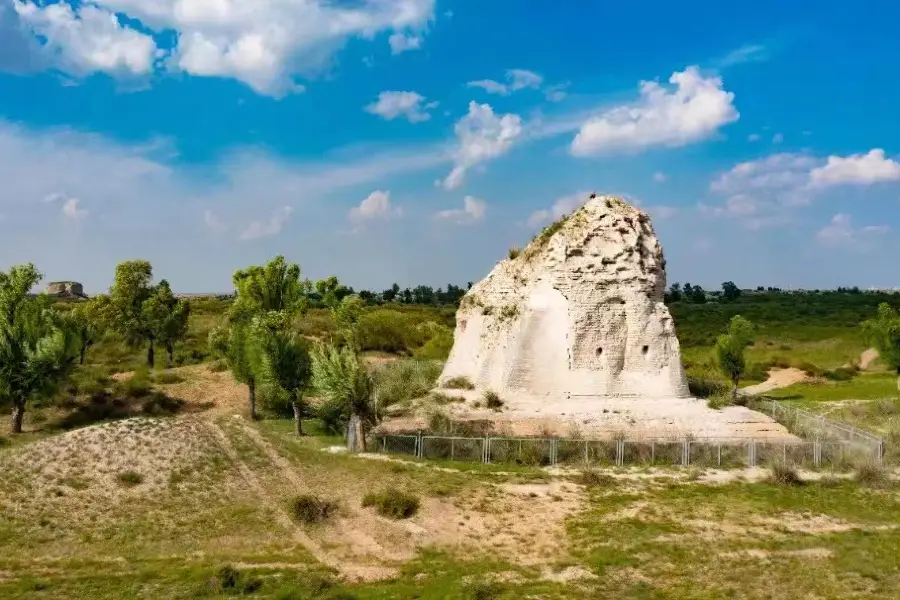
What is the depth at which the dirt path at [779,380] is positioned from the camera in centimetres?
4294

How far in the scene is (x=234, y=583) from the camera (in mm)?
13602

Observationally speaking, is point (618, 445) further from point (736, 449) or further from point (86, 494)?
point (86, 494)

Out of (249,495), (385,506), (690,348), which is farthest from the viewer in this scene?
(690,348)

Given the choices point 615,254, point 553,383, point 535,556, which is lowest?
point 535,556

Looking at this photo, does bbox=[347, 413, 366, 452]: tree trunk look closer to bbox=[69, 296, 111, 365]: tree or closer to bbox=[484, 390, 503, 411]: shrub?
bbox=[484, 390, 503, 411]: shrub

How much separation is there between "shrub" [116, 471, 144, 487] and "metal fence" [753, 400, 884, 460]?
21282 millimetres

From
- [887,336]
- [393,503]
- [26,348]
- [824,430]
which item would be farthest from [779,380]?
[26,348]

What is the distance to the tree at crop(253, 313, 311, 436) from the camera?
85.8 feet

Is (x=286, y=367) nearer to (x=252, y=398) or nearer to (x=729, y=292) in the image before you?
(x=252, y=398)

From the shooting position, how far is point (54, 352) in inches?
1073

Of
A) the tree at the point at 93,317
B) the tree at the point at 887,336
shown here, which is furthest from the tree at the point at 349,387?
the tree at the point at 887,336

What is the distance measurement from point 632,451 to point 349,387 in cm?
937

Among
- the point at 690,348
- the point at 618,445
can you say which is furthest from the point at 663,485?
the point at 690,348

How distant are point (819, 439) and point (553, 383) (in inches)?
362
